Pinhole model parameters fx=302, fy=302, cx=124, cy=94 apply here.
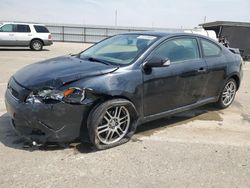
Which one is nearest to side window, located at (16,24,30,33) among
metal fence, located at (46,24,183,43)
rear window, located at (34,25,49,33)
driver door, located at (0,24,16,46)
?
driver door, located at (0,24,16,46)

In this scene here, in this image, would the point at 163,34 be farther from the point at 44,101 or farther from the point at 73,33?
the point at 73,33

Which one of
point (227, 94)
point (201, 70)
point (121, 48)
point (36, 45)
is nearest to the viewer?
point (121, 48)

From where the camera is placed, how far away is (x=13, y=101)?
3.81 meters

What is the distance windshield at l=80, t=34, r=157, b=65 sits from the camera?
173 inches

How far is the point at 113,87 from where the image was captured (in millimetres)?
3926

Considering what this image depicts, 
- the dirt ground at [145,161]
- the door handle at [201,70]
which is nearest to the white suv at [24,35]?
the dirt ground at [145,161]

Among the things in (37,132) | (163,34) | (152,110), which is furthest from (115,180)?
(163,34)

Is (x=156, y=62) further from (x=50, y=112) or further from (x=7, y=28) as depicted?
(x=7, y=28)

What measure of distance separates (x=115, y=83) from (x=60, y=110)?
80cm

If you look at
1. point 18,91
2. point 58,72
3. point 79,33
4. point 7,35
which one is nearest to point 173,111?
point 58,72

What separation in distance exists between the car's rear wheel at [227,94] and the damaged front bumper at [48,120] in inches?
125

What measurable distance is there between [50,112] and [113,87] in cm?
86

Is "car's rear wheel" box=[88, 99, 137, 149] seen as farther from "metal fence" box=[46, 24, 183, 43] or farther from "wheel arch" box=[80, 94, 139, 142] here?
"metal fence" box=[46, 24, 183, 43]

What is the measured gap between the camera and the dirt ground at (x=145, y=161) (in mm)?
3262
